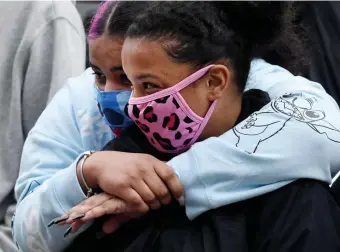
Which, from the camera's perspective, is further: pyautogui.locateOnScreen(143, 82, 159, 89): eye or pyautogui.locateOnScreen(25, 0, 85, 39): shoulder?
pyautogui.locateOnScreen(25, 0, 85, 39): shoulder

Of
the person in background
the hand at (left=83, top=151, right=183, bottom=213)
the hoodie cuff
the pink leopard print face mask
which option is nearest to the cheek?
the pink leopard print face mask

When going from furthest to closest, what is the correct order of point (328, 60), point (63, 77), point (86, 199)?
point (328, 60)
point (63, 77)
point (86, 199)

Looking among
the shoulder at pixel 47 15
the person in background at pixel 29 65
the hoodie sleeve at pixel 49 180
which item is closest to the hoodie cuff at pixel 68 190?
the hoodie sleeve at pixel 49 180

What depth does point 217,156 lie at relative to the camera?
3.15 feet

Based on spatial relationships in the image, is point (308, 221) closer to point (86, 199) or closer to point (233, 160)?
point (233, 160)

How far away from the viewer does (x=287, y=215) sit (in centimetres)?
91

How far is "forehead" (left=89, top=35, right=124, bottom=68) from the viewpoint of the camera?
42.7 inches

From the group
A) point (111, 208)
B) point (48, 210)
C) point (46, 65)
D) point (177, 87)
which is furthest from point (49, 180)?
point (46, 65)

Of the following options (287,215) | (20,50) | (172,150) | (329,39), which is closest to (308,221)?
(287,215)

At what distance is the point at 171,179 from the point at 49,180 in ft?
0.80

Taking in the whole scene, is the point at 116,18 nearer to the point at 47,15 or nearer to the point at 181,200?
the point at 181,200

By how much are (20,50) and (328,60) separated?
2.89ft

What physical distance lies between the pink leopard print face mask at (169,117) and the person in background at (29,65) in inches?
20.8

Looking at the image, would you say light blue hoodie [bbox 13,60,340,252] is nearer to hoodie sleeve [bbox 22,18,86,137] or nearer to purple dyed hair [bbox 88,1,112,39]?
purple dyed hair [bbox 88,1,112,39]
